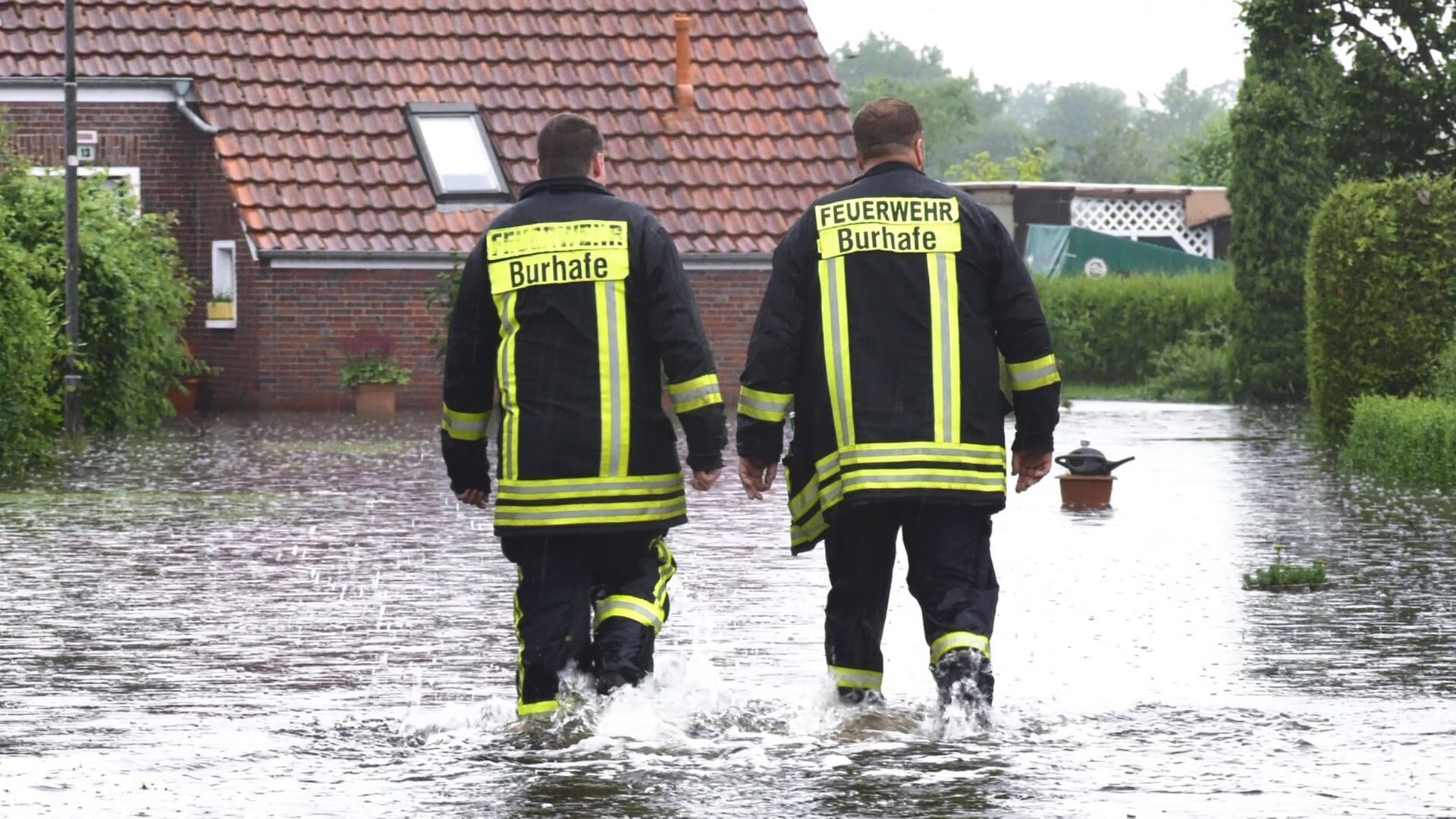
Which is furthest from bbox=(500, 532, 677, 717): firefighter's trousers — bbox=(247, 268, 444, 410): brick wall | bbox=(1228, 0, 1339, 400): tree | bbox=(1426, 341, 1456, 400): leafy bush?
bbox=(1228, 0, 1339, 400): tree

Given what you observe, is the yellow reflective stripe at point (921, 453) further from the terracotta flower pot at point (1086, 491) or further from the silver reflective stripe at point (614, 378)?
the terracotta flower pot at point (1086, 491)

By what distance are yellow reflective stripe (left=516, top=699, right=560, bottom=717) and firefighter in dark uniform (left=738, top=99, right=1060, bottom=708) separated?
873mm

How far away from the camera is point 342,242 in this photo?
28.0 meters

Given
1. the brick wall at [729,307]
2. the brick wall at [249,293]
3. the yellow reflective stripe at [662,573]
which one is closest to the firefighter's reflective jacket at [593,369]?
the yellow reflective stripe at [662,573]

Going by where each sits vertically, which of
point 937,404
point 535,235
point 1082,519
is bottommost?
point 1082,519

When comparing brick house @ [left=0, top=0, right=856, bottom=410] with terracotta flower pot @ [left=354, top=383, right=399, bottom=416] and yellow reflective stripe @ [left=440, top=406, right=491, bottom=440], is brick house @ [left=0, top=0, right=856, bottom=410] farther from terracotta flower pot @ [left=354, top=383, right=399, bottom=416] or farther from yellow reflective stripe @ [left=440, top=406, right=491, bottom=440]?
yellow reflective stripe @ [left=440, top=406, right=491, bottom=440]

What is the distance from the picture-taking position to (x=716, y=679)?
26.3ft

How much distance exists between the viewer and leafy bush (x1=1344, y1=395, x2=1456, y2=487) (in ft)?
55.2

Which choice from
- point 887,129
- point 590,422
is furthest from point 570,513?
point 887,129

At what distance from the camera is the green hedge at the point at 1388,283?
20453 mm

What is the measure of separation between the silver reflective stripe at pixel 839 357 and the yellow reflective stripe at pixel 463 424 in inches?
43.0

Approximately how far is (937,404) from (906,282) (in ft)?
1.22

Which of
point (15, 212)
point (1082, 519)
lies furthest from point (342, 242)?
point (1082, 519)

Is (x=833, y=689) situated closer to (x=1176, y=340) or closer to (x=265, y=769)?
(x=265, y=769)
